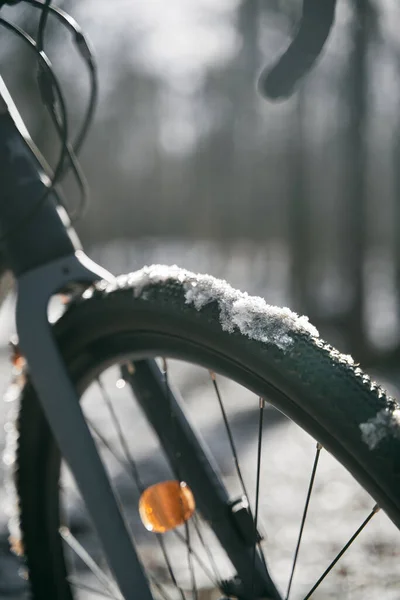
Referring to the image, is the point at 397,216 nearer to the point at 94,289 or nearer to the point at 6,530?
the point at 6,530

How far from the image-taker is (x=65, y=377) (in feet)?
3.80

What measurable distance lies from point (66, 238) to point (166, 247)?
87.1ft

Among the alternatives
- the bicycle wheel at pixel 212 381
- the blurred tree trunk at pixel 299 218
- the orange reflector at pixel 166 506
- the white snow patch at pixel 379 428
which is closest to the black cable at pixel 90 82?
the bicycle wheel at pixel 212 381

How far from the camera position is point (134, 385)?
3.99 ft

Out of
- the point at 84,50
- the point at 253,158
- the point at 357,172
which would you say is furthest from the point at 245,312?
the point at 253,158

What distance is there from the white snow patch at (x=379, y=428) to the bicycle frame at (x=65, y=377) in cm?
42

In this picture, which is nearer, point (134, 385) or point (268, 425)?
point (134, 385)

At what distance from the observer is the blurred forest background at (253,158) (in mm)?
5551

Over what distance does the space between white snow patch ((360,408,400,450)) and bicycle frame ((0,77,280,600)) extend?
0.42m

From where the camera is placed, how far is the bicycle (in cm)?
85

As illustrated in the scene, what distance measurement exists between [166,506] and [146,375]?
0.22 metres

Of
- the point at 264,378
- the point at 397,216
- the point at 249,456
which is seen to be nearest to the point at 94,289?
the point at 264,378

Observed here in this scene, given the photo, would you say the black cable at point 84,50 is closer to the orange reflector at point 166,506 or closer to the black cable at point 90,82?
the black cable at point 90,82

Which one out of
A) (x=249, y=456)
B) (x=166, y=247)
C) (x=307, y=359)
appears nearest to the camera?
(x=307, y=359)
